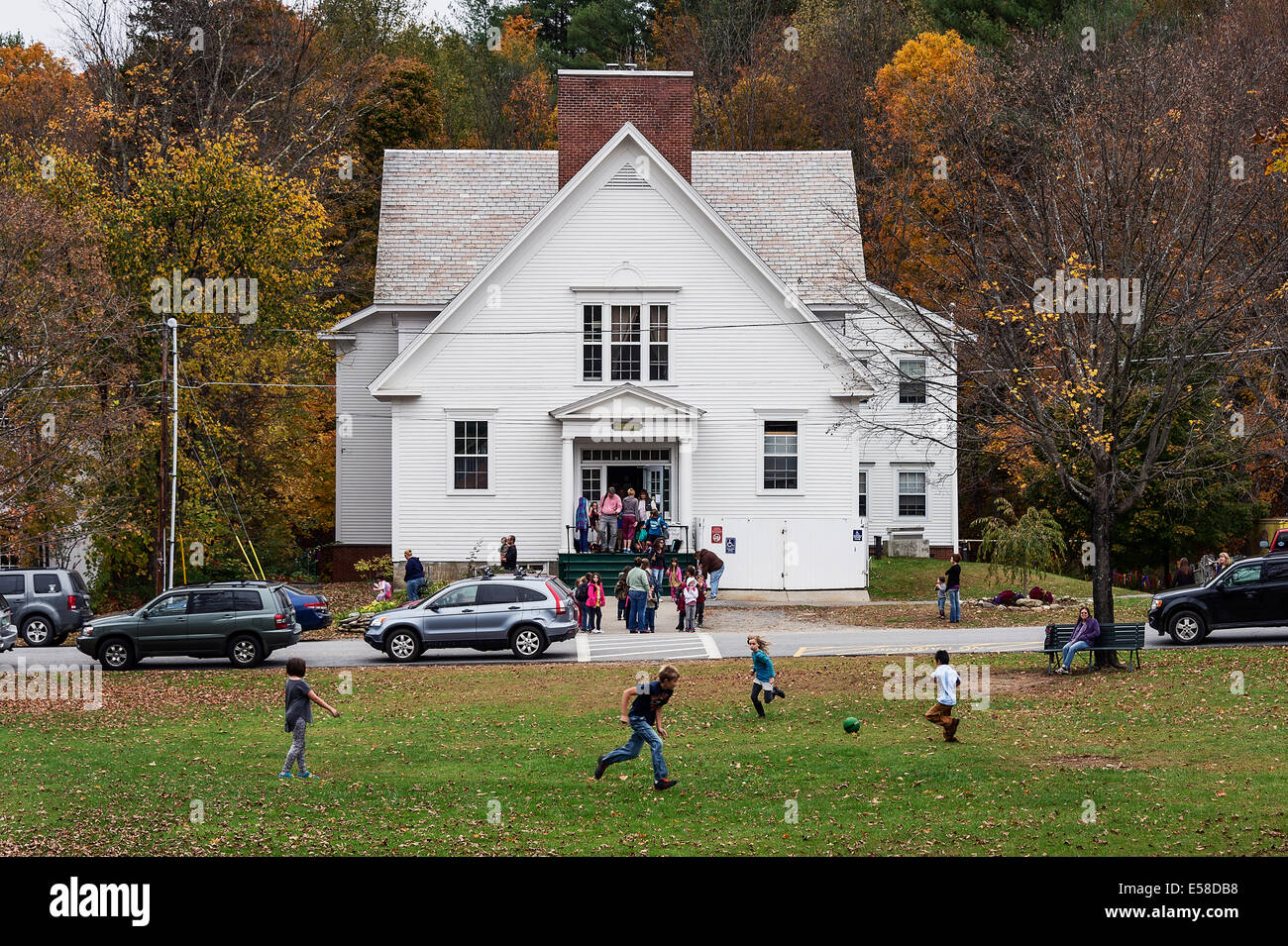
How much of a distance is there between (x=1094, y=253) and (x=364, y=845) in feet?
55.7

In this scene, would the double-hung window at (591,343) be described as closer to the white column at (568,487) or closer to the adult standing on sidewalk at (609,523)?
the white column at (568,487)

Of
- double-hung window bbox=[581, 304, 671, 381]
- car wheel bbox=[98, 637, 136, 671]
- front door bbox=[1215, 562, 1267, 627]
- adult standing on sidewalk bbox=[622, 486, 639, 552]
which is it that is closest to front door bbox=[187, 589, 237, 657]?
car wheel bbox=[98, 637, 136, 671]

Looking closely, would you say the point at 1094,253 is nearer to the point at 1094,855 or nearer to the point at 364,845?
the point at 1094,855

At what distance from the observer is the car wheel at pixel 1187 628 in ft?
96.8

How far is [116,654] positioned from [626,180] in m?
19.6

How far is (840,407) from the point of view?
42406mm

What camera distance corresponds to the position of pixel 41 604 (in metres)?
35.8

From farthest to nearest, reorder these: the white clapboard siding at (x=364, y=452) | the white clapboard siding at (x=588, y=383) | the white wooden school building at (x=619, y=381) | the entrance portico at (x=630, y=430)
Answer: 1. the white clapboard siding at (x=364, y=452)
2. the white clapboard siding at (x=588, y=383)
3. the white wooden school building at (x=619, y=381)
4. the entrance portico at (x=630, y=430)

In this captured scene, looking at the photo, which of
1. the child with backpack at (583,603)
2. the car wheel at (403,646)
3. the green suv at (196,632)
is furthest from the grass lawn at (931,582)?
the green suv at (196,632)

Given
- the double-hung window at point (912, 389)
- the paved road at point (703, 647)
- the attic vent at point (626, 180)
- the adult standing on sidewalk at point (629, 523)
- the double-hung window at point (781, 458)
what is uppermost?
the attic vent at point (626, 180)

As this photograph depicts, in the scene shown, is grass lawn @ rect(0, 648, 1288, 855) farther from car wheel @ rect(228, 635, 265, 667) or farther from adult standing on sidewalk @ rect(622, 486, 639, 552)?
adult standing on sidewalk @ rect(622, 486, 639, 552)

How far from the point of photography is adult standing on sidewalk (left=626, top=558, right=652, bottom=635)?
111 feet

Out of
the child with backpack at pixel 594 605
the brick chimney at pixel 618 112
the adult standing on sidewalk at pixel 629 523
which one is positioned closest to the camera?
the child with backpack at pixel 594 605

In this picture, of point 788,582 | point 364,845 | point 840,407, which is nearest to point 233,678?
point 364,845
